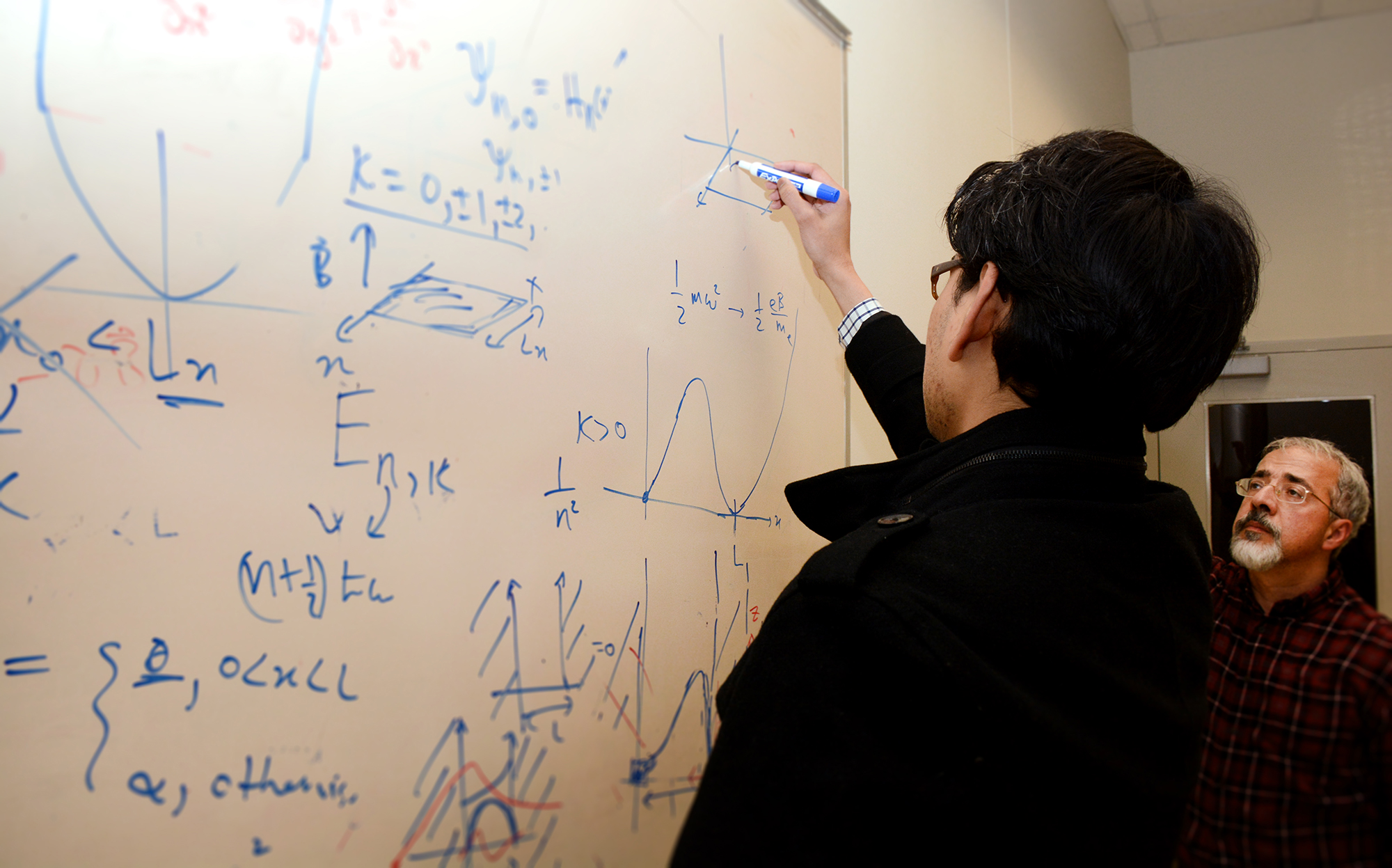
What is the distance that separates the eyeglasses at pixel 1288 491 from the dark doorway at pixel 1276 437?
3.25ft

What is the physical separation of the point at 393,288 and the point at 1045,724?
67 cm

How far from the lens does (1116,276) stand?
710 millimetres

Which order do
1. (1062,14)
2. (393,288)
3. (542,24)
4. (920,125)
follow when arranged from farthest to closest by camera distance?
(1062,14)
(920,125)
(542,24)
(393,288)

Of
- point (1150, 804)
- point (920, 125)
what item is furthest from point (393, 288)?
point (920, 125)

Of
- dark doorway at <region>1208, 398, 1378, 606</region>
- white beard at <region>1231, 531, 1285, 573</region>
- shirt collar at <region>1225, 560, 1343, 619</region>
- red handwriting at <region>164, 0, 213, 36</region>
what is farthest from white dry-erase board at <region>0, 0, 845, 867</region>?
dark doorway at <region>1208, 398, 1378, 606</region>

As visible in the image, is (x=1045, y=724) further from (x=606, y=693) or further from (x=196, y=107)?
(x=196, y=107)

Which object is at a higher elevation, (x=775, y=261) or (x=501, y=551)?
(x=775, y=261)

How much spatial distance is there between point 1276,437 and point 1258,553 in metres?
1.52

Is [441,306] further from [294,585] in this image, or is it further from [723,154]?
[723,154]

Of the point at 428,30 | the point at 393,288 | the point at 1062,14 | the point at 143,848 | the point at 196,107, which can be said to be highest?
the point at 1062,14

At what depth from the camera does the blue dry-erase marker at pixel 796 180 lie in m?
1.07

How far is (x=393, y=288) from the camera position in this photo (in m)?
0.71

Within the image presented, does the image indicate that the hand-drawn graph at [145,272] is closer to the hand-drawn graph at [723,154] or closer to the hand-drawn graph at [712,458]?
the hand-drawn graph at [712,458]

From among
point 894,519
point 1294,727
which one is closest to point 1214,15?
point 1294,727
